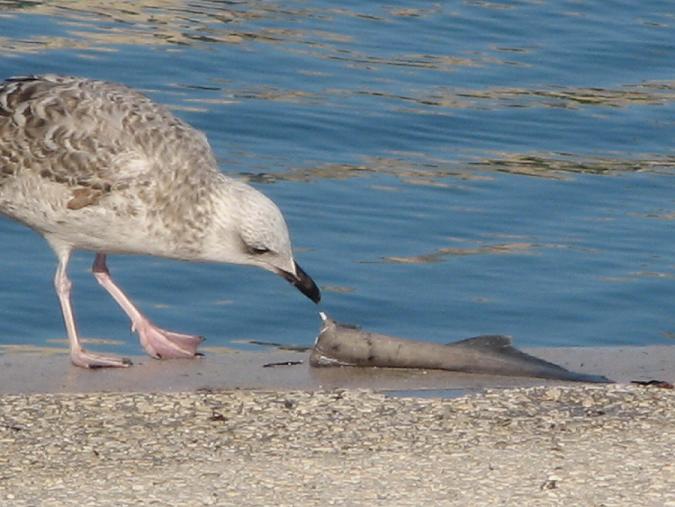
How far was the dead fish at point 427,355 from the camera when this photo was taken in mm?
7871

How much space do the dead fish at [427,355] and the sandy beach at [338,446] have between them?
0.14 metres

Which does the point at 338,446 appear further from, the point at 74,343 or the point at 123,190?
the point at 123,190

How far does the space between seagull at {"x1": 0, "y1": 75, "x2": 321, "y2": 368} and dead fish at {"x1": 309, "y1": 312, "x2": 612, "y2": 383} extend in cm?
88

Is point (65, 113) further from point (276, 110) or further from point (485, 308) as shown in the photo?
point (276, 110)

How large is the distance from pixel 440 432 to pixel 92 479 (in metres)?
1.35

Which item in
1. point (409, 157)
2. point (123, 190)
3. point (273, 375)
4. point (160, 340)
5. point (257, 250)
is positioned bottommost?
point (409, 157)

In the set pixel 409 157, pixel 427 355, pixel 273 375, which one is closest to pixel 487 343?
pixel 427 355

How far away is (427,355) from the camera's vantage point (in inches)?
312

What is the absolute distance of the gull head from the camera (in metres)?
8.77

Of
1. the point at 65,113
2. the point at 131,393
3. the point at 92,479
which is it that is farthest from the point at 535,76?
the point at 92,479

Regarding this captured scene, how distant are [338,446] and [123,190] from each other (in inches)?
98.4

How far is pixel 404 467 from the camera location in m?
6.43

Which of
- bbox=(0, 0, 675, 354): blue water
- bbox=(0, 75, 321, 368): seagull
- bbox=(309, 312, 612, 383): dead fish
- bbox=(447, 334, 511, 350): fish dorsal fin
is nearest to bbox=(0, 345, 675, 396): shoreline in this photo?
bbox=(309, 312, 612, 383): dead fish

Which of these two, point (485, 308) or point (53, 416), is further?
point (485, 308)
